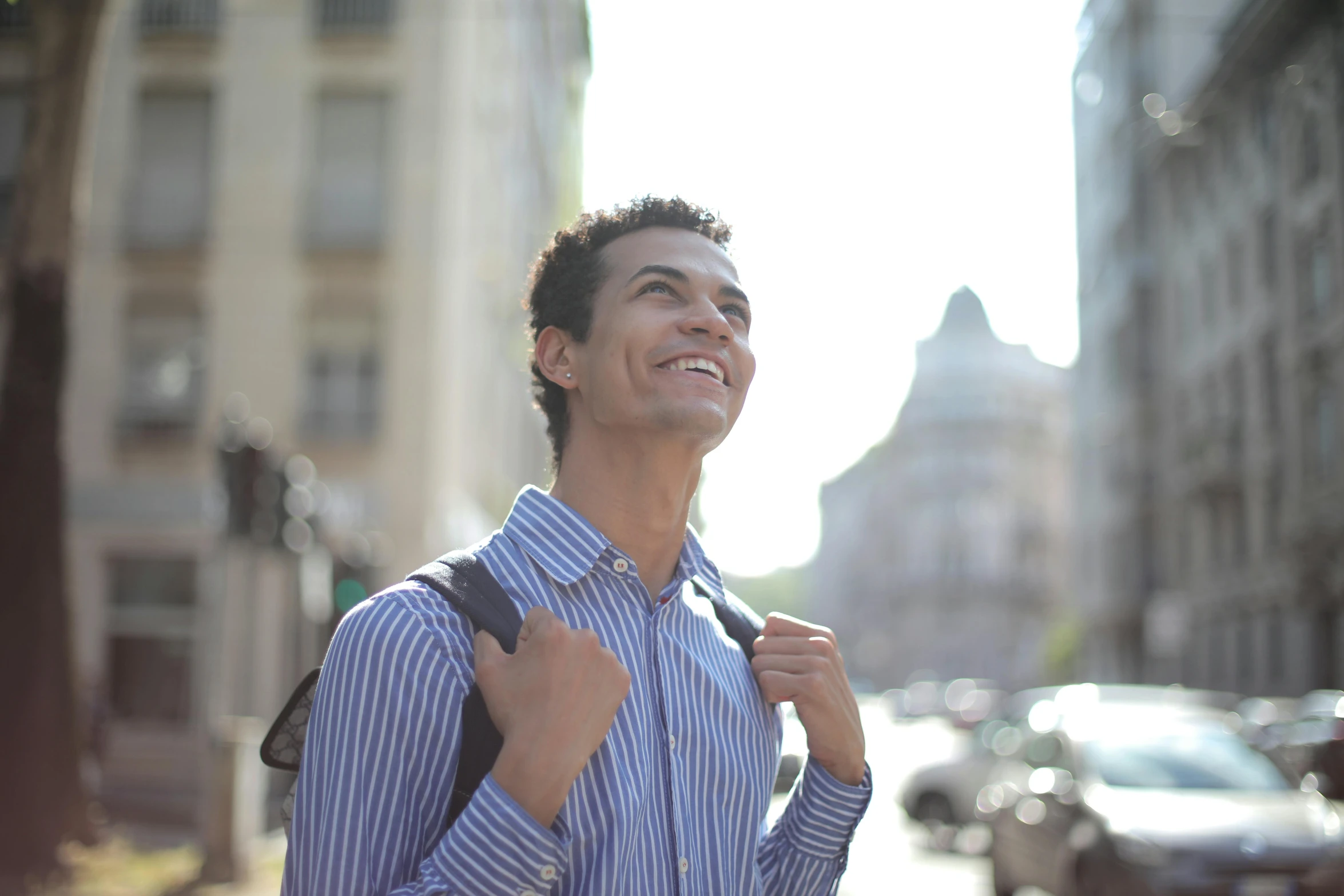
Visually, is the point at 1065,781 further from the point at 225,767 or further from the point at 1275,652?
the point at 1275,652

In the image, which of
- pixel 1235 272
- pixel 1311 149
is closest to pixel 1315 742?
pixel 1311 149

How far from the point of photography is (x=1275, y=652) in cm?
3369

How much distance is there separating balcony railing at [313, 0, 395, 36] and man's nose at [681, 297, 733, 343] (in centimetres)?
2100

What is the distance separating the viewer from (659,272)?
238cm

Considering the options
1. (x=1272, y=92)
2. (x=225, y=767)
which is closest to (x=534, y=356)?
(x=225, y=767)

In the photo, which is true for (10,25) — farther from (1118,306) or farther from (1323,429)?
(1118,306)

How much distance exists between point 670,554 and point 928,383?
107277mm

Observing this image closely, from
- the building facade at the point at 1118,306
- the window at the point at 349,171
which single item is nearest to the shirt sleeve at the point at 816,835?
the window at the point at 349,171

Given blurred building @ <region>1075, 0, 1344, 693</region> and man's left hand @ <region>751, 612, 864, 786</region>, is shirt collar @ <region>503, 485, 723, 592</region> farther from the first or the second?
blurred building @ <region>1075, 0, 1344, 693</region>

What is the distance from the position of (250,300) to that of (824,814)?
804 inches

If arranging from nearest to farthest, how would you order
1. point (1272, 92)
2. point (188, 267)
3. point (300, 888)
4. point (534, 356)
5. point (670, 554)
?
point (300, 888), point (670, 554), point (534, 356), point (188, 267), point (1272, 92)

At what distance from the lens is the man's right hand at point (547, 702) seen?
1.77m

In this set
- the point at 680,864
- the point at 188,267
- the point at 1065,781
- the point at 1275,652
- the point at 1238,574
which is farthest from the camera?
the point at 1238,574

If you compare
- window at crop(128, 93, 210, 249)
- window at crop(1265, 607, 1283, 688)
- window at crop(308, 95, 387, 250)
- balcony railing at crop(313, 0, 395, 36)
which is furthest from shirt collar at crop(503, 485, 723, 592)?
window at crop(1265, 607, 1283, 688)
